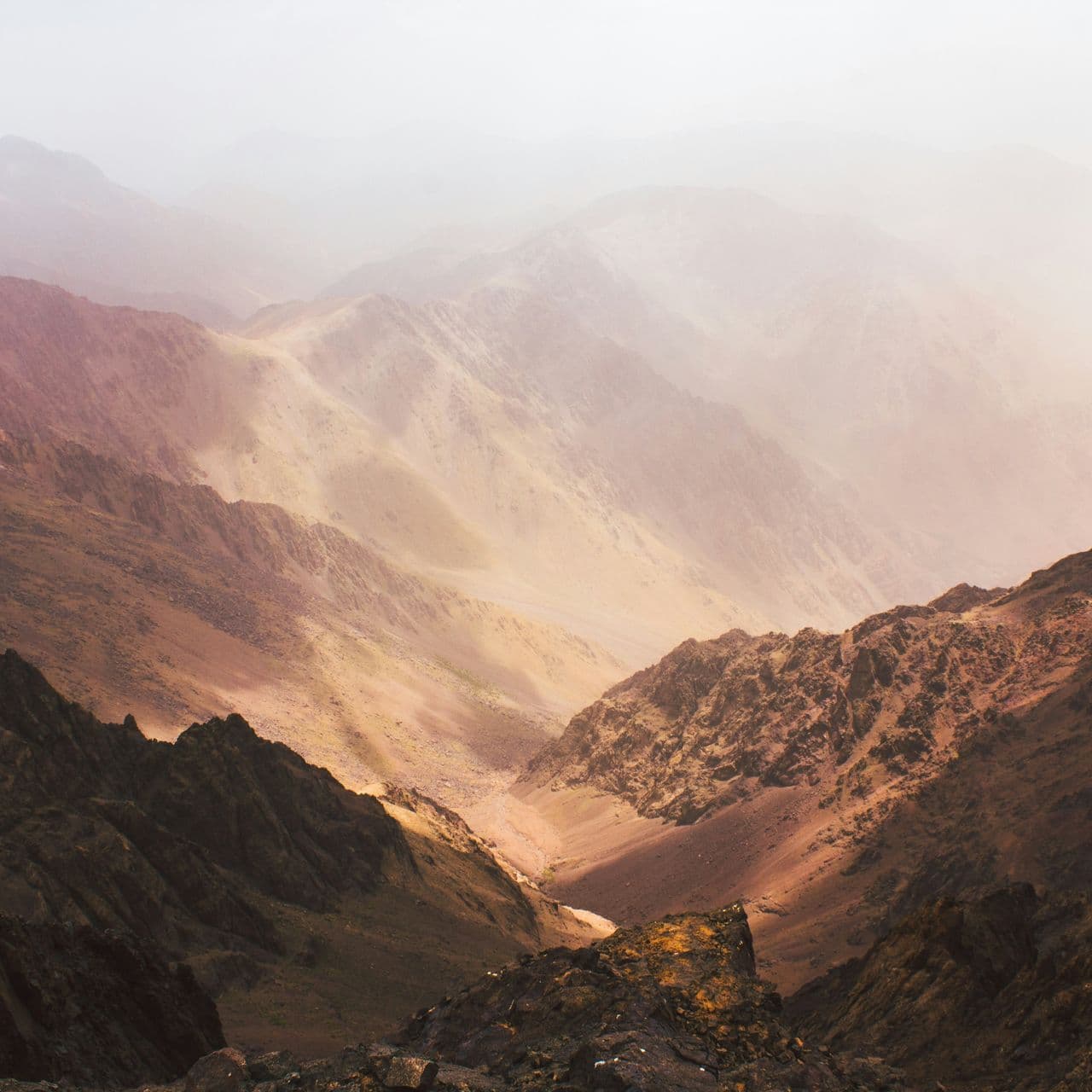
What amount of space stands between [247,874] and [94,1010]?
68.5 feet

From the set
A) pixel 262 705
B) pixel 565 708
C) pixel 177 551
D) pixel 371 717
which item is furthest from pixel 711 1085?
pixel 565 708

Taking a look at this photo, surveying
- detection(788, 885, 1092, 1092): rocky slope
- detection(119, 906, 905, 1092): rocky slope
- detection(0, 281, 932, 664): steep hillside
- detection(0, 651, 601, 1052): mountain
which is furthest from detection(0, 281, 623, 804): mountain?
detection(119, 906, 905, 1092): rocky slope

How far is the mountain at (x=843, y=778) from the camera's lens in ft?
143

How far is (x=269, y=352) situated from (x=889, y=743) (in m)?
147

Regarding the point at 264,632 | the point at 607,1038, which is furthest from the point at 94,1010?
the point at 264,632

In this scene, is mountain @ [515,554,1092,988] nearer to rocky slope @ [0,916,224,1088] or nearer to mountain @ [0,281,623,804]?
mountain @ [0,281,623,804]

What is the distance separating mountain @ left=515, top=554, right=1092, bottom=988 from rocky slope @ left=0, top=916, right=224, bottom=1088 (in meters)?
24.9

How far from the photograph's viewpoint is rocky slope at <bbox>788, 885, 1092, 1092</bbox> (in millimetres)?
20281

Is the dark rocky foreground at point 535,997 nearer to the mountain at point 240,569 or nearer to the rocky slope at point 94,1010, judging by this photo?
the rocky slope at point 94,1010

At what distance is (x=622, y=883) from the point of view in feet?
199

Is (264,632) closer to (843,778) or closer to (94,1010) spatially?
(843,778)

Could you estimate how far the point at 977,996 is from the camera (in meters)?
23.2

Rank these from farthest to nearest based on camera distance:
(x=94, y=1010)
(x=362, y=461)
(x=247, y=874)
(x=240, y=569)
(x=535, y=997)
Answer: (x=362, y=461), (x=240, y=569), (x=247, y=874), (x=94, y=1010), (x=535, y=997)

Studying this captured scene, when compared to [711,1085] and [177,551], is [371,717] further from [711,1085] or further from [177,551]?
[711,1085]
